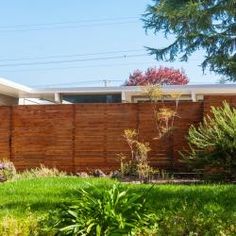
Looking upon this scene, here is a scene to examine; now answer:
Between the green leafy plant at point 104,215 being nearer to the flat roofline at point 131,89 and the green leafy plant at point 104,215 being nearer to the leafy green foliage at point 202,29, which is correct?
the leafy green foliage at point 202,29

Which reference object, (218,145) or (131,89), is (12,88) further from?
(218,145)

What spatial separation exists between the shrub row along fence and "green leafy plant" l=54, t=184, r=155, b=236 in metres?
9.75

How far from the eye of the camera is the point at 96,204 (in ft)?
20.3

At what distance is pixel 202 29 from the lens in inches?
741

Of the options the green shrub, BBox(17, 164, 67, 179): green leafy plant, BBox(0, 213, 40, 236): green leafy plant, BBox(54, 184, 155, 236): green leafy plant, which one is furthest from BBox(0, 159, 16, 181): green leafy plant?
BBox(54, 184, 155, 236): green leafy plant

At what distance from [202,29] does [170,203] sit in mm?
10751

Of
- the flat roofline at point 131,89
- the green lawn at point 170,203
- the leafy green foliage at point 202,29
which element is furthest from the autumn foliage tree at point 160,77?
the green lawn at point 170,203

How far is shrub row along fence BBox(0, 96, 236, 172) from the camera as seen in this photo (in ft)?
53.2

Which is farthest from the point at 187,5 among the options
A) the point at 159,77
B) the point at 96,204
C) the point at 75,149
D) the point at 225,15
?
the point at 159,77

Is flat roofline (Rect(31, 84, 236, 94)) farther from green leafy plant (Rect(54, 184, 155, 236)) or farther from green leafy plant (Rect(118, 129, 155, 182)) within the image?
green leafy plant (Rect(54, 184, 155, 236))

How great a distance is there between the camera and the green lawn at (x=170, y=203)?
6.22 metres

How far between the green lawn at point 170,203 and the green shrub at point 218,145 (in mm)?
2748

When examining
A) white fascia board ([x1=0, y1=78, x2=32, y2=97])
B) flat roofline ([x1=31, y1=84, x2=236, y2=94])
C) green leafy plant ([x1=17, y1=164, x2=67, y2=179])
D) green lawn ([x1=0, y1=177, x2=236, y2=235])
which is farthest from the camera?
flat roofline ([x1=31, y1=84, x2=236, y2=94])

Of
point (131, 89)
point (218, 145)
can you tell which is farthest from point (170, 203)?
point (131, 89)
